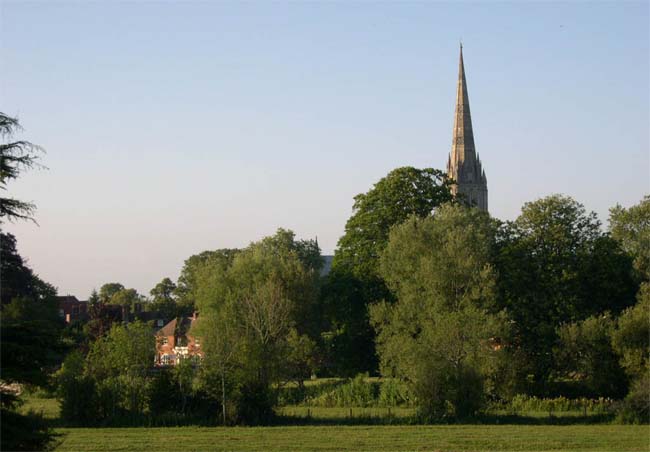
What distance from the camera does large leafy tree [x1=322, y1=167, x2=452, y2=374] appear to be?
54781mm

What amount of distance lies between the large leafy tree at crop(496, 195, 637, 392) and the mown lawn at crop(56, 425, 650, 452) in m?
11.4

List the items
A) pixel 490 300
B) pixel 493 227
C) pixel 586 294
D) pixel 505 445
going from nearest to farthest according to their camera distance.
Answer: pixel 505 445 → pixel 490 300 → pixel 586 294 → pixel 493 227

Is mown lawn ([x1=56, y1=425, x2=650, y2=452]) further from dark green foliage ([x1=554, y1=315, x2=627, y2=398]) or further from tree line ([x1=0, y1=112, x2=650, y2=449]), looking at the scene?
Result: dark green foliage ([x1=554, y1=315, x2=627, y2=398])

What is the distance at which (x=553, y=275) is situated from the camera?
47.6 metres

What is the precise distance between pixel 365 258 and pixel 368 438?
26356 mm

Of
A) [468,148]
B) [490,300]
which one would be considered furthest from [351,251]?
[468,148]

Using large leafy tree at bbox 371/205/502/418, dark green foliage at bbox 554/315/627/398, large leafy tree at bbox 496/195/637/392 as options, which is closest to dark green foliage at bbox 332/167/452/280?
large leafy tree at bbox 371/205/502/418

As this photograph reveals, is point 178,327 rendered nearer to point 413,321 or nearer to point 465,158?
point 413,321

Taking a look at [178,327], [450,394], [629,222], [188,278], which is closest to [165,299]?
[188,278]

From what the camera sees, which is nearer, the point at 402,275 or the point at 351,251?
the point at 402,275

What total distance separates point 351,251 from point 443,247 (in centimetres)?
1348

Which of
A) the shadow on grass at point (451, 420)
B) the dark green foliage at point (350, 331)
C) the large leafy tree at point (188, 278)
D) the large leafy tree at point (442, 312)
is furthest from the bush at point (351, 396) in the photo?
the large leafy tree at point (188, 278)

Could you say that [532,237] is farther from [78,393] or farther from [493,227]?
[78,393]

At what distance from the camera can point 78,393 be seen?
36938mm
